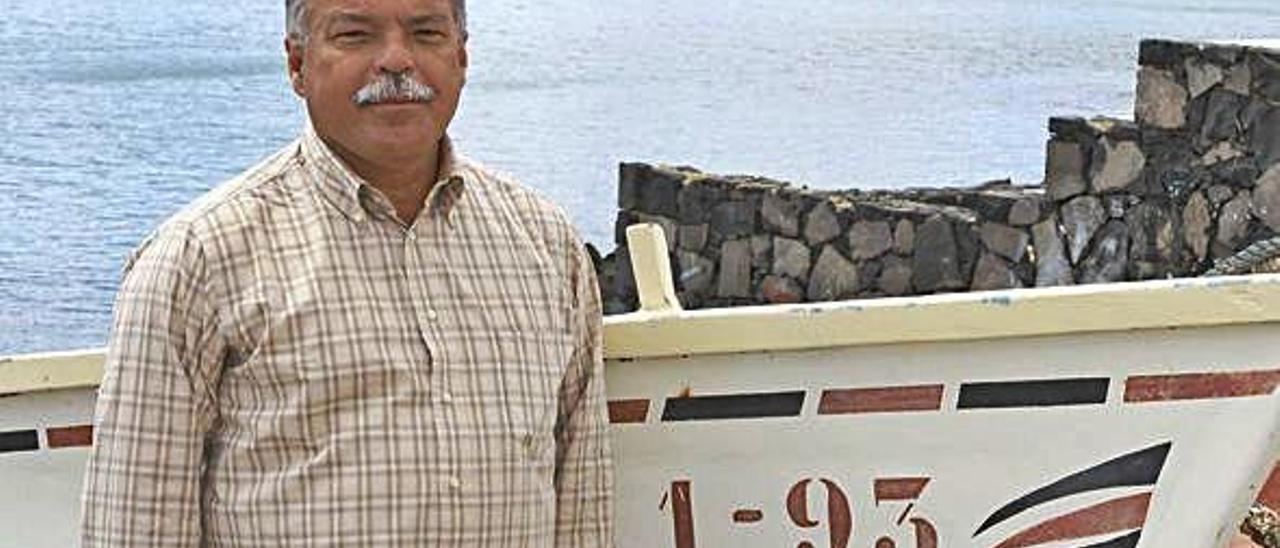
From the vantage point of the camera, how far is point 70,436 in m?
3.35

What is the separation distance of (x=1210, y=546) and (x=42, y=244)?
1308 centimetres

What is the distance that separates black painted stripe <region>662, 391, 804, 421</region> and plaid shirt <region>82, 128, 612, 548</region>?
516 millimetres

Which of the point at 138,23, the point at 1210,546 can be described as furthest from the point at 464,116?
the point at 138,23

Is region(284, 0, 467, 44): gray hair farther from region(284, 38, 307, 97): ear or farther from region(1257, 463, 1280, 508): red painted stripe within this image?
region(1257, 463, 1280, 508): red painted stripe

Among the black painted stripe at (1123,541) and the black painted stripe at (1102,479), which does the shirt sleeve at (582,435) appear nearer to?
the black painted stripe at (1102,479)

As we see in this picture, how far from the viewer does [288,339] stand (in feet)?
8.35

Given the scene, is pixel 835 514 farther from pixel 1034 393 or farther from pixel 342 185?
pixel 342 185

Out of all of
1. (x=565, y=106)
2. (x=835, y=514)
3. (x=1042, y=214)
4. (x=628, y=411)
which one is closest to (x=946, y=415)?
(x=835, y=514)

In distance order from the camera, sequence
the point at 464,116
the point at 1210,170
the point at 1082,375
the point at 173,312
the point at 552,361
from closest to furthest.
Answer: the point at 173,312 < the point at 552,361 < the point at 1082,375 < the point at 1210,170 < the point at 464,116

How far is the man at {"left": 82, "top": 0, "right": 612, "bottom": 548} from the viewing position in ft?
8.31

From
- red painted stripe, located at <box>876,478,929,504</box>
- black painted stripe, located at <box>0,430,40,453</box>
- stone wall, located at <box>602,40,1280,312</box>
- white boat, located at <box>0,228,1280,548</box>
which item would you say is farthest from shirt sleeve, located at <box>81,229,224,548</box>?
stone wall, located at <box>602,40,1280,312</box>

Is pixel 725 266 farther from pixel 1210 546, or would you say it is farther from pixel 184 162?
pixel 184 162

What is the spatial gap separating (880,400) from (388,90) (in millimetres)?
877

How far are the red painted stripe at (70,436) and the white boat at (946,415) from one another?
0.25ft
